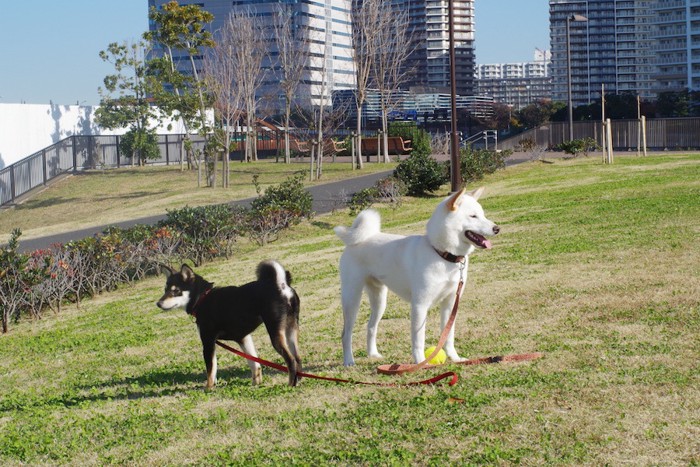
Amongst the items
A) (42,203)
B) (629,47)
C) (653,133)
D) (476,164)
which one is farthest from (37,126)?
(629,47)

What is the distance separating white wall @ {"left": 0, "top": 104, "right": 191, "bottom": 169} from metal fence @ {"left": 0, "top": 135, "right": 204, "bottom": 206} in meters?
0.86

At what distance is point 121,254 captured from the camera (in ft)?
53.3

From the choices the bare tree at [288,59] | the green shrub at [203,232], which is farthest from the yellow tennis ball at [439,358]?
the bare tree at [288,59]

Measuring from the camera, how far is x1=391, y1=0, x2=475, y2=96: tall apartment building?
131125mm

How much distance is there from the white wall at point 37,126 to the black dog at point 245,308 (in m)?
35.9

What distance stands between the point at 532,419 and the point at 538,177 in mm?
25482

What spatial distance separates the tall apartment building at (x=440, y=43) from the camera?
5162 inches

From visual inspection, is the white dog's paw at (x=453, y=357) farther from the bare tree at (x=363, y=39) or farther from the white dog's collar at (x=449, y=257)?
the bare tree at (x=363, y=39)

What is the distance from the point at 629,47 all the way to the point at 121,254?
11751 cm

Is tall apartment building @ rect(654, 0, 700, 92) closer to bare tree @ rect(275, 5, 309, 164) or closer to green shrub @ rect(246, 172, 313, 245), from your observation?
bare tree @ rect(275, 5, 309, 164)

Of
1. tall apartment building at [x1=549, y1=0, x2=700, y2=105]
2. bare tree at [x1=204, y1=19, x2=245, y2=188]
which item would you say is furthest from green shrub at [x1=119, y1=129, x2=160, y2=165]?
tall apartment building at [x1=549, y1=0, x2=700, y2=105]

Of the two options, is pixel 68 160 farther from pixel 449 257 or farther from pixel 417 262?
pixel 449 257

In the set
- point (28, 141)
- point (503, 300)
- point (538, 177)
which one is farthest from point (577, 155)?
point (503, 300)

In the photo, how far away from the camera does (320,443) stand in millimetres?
5648
